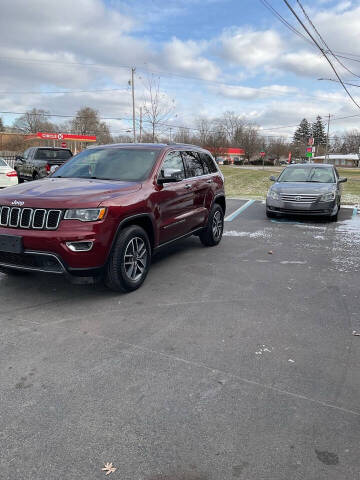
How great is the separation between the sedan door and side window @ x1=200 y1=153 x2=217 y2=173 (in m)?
1.03

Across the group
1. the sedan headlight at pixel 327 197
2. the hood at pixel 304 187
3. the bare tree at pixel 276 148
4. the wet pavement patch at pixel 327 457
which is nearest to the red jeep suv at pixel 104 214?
the wet pavement patch at pixel 327 457

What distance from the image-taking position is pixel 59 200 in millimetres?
4125

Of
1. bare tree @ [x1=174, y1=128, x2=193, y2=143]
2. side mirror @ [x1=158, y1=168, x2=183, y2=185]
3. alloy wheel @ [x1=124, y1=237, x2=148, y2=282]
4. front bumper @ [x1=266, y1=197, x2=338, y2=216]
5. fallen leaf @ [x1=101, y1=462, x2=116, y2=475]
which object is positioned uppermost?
bare tree @ [x1=174, y1=128, x2=193, y2=143]

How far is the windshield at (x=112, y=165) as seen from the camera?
524 centimetres

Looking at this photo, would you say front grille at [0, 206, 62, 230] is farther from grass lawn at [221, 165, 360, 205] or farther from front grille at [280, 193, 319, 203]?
grass lawn at [221, 165, 360, 205]

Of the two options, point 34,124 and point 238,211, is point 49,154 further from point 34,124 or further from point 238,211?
point 34,124

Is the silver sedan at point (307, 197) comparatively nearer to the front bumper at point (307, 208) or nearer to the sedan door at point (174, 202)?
the front bumper at point (307, 208)

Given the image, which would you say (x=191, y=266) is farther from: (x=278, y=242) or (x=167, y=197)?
(x=278, y=242)

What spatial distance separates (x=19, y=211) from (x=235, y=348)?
266cm

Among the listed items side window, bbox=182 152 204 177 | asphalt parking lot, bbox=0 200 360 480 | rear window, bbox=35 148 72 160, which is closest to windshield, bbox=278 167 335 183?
side window, bbox=182 152 204 177

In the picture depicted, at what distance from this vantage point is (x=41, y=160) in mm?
15641

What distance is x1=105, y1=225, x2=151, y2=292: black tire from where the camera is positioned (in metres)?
4.42

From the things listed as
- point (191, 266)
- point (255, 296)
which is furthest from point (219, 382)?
point (191, 266)

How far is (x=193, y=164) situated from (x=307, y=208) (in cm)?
428
